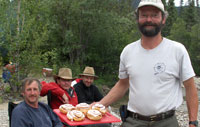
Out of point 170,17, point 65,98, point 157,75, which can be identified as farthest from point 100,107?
point 170,17

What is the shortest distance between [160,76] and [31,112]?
5.95 feet

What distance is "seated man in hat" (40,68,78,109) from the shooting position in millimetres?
4821

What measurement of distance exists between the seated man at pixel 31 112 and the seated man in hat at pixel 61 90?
43.4 inches

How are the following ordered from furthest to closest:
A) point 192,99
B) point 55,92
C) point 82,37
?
1. point 82,37
2. point 55,92
3. point 192,99

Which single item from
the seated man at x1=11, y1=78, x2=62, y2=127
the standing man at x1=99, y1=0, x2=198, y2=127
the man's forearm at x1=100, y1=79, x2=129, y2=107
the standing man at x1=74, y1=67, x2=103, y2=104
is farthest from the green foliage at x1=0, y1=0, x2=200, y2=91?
the standing man at x1=99, y1=0, x2=198, y2=127

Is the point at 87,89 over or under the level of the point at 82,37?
under

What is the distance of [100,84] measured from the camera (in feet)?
64.3

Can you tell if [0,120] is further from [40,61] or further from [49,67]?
[49,67]

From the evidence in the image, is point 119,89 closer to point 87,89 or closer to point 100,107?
point 100,107

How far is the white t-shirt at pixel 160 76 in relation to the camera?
2.31 m

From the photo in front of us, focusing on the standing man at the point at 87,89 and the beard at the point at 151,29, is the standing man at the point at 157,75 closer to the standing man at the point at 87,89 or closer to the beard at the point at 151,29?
the beard at the point at 151,29

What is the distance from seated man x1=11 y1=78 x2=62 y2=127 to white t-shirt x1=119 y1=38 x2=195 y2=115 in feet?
4.92

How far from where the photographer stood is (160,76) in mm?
2318

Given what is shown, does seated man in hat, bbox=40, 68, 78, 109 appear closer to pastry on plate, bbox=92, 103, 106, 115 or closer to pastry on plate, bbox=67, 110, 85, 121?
pastry on plate, bbox=67, 110, 85, 121
